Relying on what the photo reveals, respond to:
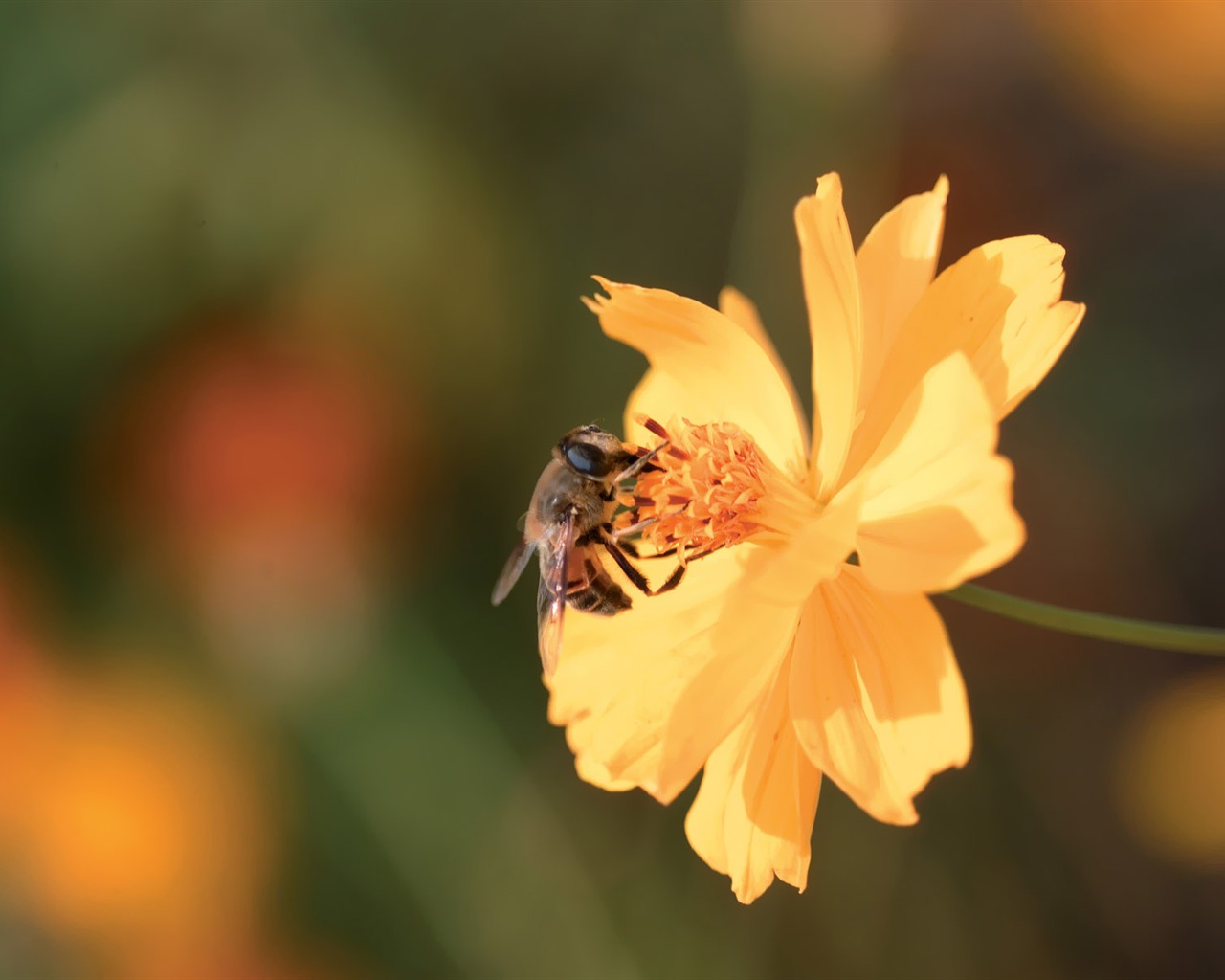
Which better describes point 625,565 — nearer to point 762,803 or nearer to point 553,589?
point 553,589

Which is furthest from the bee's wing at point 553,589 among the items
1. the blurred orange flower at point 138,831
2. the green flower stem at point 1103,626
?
the blurred orange flower at point 138,831

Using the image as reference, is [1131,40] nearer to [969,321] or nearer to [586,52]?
[586,52]

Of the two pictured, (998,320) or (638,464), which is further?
(638,464)

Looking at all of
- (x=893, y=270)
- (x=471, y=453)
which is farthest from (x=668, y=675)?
(x=471, y=453)

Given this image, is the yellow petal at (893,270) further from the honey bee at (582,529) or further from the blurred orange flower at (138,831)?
the blurred orange flower at (138,831)

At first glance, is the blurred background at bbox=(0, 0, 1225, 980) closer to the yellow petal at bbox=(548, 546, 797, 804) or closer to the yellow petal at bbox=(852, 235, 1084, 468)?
the yellow petal at bbox=(548, 546, 797, 804)

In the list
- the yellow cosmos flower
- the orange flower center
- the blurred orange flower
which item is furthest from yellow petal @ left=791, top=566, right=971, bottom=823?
the blurred orange flower
